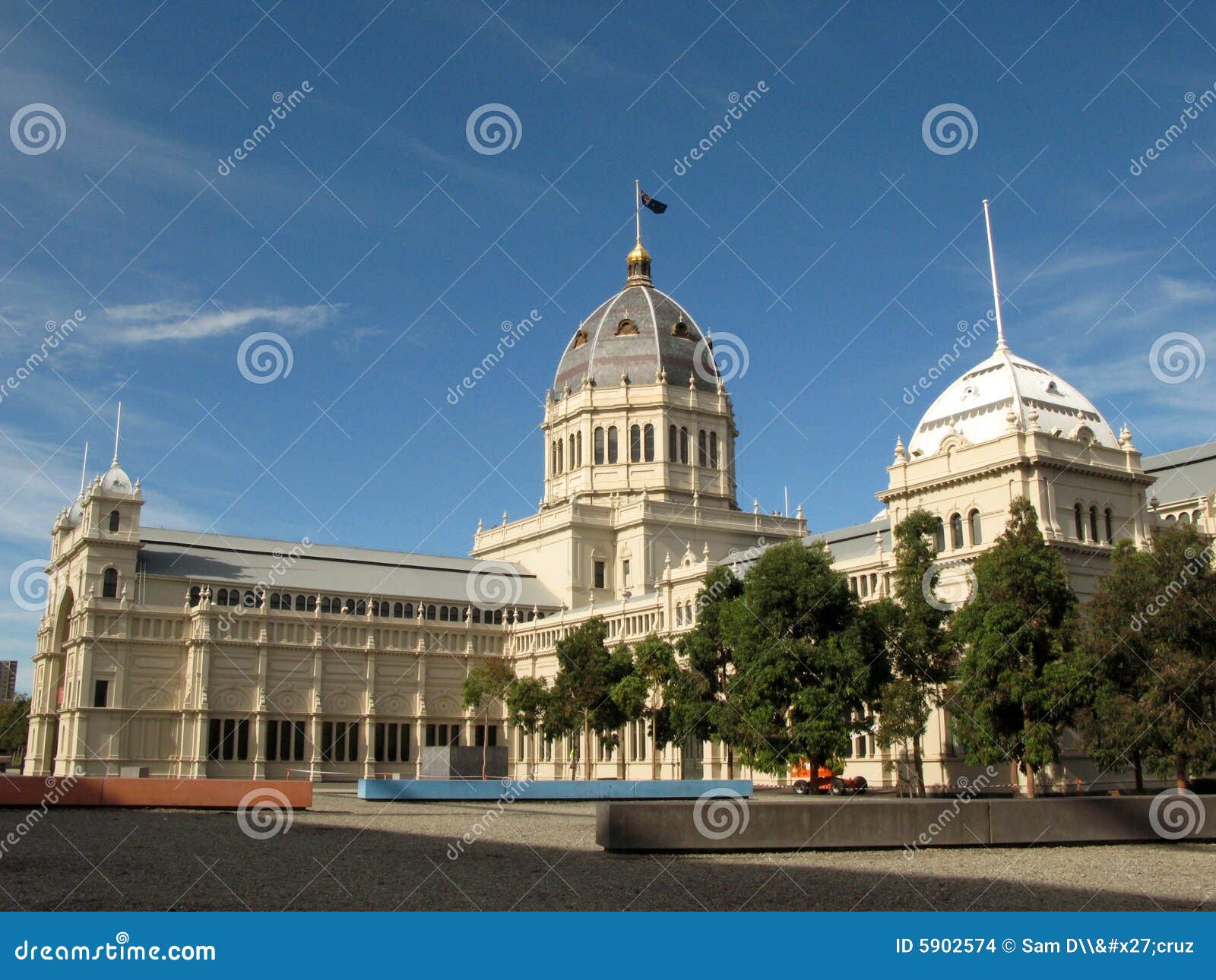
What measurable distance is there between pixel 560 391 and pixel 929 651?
64.7m

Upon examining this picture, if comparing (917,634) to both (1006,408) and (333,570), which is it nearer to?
(1006,408)

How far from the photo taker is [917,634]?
52688mm

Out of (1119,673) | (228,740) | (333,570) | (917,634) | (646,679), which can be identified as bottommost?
(1119,673)

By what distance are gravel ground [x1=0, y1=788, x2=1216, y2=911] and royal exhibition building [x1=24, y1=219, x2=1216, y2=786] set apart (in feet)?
122

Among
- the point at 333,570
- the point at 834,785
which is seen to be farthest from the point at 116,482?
the point at 834,785

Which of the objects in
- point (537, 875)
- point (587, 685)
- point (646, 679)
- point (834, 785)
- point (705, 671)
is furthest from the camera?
point (587, 685)

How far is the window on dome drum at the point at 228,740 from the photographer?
289 ft

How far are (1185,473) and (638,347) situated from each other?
156 ft

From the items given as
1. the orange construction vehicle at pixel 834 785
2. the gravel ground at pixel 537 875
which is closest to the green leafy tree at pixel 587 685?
the orange construction vehicle at pixel 834 785

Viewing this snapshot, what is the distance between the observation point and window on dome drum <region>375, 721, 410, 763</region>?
94.8m

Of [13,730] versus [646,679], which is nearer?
[646,679]

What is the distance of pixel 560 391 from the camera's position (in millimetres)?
112625

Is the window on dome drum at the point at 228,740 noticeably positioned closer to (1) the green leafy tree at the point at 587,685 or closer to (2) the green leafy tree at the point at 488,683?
(2) the green leafy tree at the point at 488,683

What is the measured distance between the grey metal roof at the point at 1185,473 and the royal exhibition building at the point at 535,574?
0.66ft
